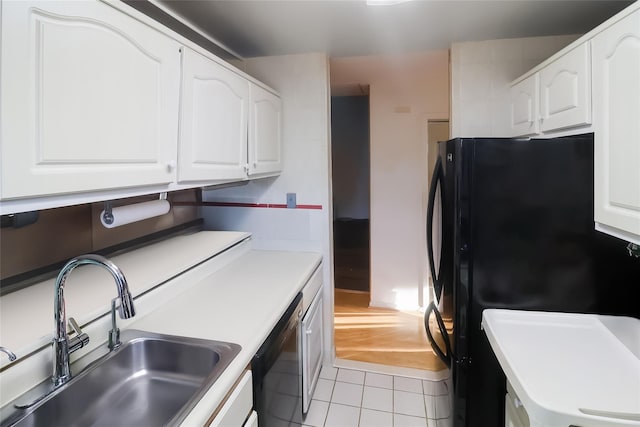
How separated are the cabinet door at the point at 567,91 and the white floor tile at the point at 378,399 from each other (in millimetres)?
1775

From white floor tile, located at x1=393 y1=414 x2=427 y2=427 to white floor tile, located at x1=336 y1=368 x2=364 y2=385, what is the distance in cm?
37

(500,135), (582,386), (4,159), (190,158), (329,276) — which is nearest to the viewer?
(4,159)

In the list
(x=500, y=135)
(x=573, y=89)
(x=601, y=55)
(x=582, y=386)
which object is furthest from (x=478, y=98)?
(x=582, y=386)

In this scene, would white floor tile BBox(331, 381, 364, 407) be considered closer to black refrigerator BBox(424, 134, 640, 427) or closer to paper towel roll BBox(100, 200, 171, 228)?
black refrigerator BBox(424, 134, 640, 427)

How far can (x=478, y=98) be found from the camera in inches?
87.4

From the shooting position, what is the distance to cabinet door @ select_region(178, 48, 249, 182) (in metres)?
1.36

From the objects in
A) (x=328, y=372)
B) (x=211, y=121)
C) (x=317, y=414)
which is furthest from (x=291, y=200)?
(x=317, y=414)

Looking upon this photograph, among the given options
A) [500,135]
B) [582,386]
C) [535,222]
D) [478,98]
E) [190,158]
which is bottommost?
[582,386]

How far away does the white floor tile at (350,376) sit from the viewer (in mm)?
2350

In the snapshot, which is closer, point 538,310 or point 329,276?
point 538,310

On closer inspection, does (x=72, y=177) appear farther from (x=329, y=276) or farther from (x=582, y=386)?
(x=329, y=276)

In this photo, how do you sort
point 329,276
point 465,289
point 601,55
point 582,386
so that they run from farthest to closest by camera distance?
point 329,276
point 465,289
point 601,55
point 582,386

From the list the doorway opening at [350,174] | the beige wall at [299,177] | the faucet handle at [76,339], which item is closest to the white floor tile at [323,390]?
the beige wall at [299,177]

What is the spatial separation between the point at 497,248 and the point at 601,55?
31.6 inches
